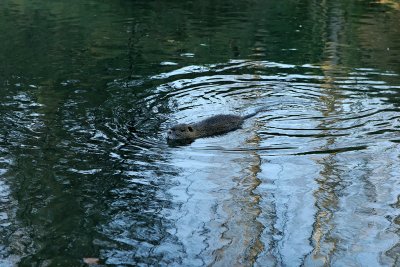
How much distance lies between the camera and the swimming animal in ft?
33.6

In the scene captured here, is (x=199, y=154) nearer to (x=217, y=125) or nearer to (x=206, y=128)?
(x=206, y=128)

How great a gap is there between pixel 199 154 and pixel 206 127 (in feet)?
2.98

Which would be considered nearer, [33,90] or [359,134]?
[359,134]

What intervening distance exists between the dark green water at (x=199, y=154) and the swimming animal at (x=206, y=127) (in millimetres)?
170

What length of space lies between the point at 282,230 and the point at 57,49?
12.1 m

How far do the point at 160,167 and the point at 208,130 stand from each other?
5.39 ft

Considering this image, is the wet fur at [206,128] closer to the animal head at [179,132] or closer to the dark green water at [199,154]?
the animal head at [179,132]

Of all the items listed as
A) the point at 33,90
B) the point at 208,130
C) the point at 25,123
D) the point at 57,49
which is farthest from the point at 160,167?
the point at 57,49

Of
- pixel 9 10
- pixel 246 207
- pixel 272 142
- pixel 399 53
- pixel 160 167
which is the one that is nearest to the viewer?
pixel 246 207

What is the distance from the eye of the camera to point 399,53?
17.5 m

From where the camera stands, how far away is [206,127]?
10680 millimetres

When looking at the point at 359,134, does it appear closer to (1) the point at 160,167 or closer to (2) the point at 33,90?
(1) the point at 160,167

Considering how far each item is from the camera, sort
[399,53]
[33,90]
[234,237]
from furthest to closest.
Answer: [399,53] → [33,90] → [234,237]

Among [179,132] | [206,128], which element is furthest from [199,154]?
[206,128]
